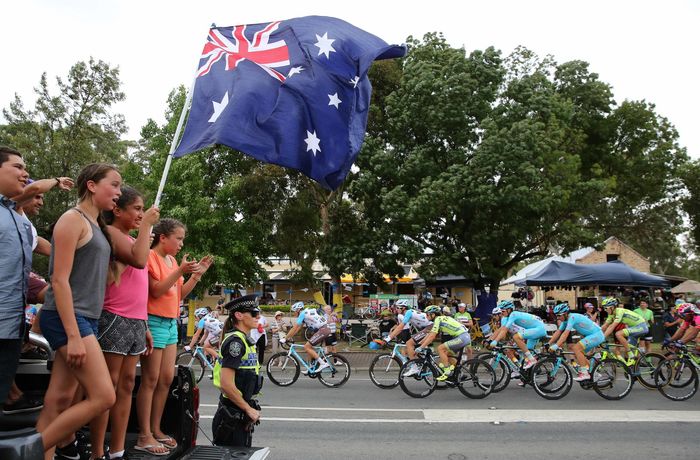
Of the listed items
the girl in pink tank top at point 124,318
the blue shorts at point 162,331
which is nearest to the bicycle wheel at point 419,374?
the blue shorts at point 162,331

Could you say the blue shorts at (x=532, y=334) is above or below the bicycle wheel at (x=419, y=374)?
above

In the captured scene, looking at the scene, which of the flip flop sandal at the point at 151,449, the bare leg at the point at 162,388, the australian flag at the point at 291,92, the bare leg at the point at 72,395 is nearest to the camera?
the bare leg at the point at 72,395

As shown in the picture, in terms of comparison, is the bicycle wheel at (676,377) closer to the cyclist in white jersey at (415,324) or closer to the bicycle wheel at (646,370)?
the bicycle wheel at (646,370)

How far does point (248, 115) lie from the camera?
623 centimetres

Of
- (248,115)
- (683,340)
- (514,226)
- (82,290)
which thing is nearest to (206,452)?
(82,290)

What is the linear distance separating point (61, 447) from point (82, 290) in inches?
36.5

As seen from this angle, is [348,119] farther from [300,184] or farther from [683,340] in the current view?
[300,184]

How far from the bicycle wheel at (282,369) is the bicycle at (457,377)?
9.29ft

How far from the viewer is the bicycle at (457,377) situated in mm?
11617

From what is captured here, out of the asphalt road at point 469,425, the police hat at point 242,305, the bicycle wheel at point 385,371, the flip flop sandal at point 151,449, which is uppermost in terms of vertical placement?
the police hat at point 242,305

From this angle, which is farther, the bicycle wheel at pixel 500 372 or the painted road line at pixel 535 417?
the bicycle wheel at pixel 500 372

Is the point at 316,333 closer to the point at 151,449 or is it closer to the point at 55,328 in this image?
the point at 151,449

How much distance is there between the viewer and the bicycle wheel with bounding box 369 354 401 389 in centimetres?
1278

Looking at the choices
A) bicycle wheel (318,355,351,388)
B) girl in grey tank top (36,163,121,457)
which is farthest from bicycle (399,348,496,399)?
girl in grey tank top (36,163,121,457)
